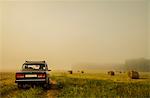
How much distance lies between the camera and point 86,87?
10570 mm

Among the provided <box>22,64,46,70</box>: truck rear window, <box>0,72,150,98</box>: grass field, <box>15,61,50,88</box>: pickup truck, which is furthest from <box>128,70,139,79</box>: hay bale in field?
<box>22,64,46,70</box>: truck rear window

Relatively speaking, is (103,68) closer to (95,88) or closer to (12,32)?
(95,88)

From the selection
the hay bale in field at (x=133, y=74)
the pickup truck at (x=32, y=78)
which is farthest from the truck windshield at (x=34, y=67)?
the hay bale in field at (x=133, y=74)

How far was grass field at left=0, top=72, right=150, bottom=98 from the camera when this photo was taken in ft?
33.2

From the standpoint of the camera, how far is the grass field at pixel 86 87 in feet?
33.2

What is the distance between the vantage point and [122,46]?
11.1m

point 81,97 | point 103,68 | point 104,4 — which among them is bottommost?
point 81,97

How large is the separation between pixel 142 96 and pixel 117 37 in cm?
190

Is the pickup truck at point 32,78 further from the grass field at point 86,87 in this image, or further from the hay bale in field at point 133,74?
the hay bale in field at point 133,74

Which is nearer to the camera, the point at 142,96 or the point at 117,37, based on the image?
the point at 142,96

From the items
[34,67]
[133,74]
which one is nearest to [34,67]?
[34,67]

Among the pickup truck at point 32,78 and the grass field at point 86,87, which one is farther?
the pickup truck at point 32,78

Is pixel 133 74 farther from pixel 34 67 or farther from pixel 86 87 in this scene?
pixel 34 67

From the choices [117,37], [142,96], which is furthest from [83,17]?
[142,96]
